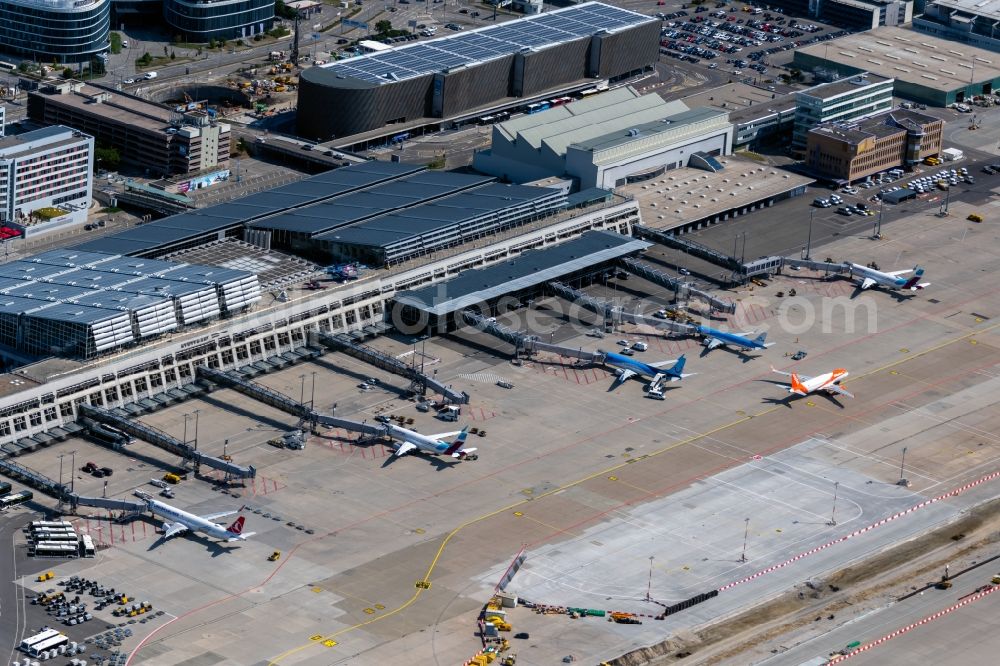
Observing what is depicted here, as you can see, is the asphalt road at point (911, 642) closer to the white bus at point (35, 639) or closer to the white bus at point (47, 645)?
the white bus at point (47, 645)

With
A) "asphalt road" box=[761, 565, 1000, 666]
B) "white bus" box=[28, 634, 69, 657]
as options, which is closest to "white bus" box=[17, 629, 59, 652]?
"white bus" box=[28, 634, 69, 657]

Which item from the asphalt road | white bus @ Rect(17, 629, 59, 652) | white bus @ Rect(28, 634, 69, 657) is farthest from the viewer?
the asphalt road

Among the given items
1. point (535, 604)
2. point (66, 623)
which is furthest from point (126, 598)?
point (535, 604)

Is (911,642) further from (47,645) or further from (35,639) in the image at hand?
(35,639)

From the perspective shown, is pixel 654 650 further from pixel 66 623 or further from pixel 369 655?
pixel 66 623

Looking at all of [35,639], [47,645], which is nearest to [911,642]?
[47,645]

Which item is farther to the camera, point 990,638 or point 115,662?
point 990,638

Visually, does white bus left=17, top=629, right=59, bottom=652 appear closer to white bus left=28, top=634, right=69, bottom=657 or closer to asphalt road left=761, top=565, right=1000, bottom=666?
white bus left=28, top=634, right=69, bottom=657

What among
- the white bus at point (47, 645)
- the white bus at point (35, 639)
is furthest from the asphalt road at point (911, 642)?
the white bus at point (35, 639)
